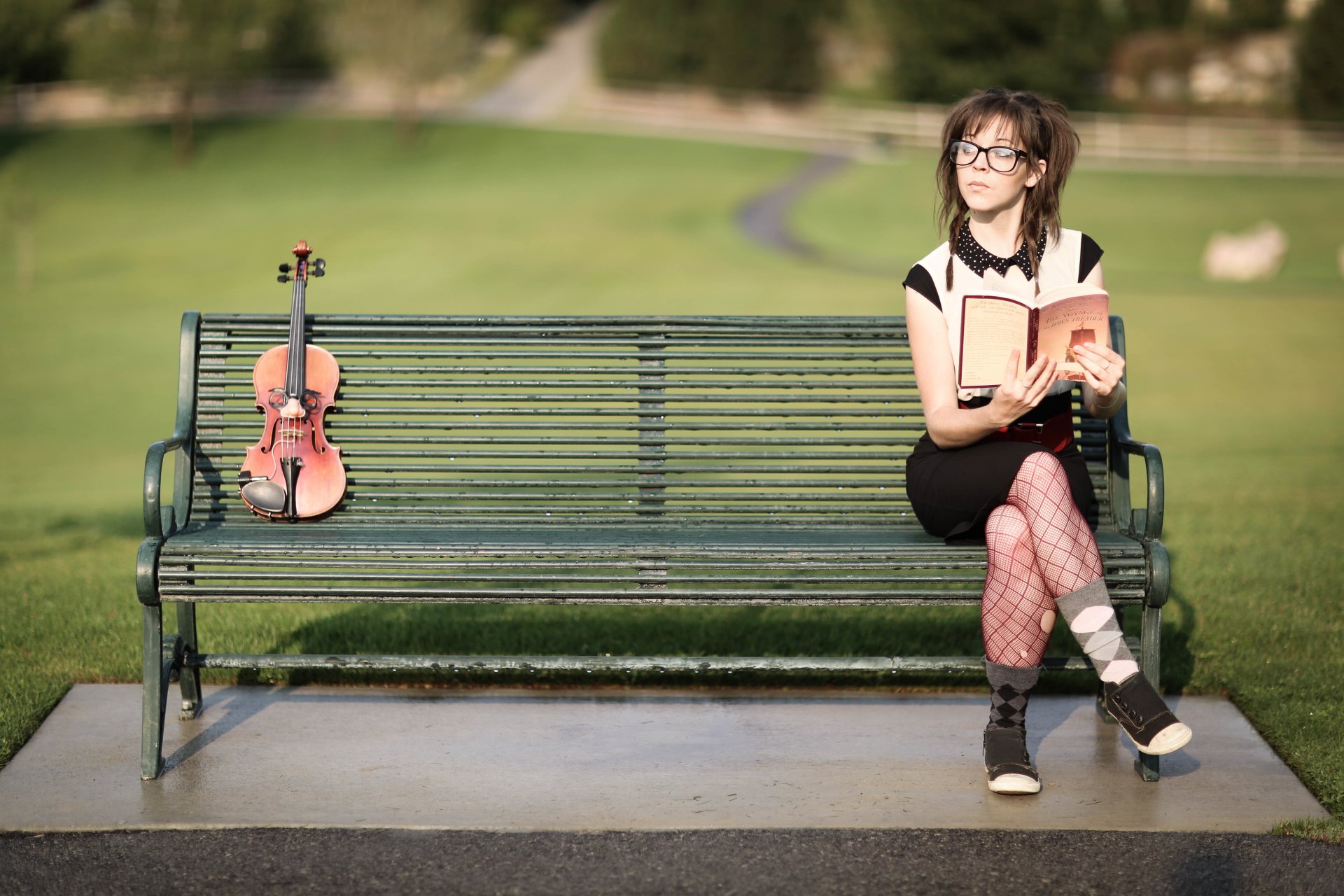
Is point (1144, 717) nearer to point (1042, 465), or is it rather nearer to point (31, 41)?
point (1042, 465)

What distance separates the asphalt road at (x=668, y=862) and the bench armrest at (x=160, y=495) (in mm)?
841

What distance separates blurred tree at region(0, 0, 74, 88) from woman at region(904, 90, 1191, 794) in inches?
1978

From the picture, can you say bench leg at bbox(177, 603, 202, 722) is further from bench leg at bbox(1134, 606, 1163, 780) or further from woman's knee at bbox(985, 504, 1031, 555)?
bench leg at bbox(1134, 606, 1163, 780)

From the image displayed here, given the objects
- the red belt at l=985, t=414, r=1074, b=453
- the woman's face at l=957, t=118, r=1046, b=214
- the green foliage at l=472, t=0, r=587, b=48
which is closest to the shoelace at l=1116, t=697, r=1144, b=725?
the red belt at l=985, t=414, r=1074, b=453

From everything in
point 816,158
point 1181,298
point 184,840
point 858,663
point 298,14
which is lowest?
point 184,840

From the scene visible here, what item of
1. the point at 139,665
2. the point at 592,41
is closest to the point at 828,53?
the point at 592,41

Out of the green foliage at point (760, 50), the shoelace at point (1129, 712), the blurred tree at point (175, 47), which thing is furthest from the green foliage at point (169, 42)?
the shoelace at point (1129, 712)

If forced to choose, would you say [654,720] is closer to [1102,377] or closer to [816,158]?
[1102,377]

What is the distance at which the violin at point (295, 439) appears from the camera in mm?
4262

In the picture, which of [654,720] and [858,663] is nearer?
[858,663]

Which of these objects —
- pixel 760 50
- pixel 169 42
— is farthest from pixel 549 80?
pixel 169 42

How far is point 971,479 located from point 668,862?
1.27m

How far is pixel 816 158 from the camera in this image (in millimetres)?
40500

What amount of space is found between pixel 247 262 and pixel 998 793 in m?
25.2
